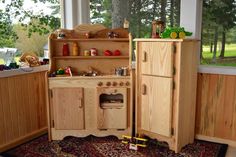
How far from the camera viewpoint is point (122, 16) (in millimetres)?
3492

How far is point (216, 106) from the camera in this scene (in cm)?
→ 301

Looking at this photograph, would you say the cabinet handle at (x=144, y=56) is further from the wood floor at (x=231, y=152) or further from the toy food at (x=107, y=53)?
the wood floor at (x=231, y=152)

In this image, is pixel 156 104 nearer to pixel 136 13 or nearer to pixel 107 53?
pixel 107 53

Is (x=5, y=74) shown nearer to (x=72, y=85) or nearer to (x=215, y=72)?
(x=72, y=85)

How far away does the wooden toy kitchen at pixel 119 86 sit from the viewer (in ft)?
8.86

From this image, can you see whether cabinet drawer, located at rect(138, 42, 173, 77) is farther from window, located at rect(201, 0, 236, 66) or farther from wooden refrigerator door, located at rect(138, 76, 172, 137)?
window, located at rect(201, 0, 236, 66)

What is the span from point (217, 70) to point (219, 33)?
414 mm

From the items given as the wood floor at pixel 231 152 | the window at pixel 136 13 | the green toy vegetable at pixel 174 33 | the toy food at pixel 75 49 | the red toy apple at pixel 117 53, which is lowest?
the wood floor at pixel 231 152

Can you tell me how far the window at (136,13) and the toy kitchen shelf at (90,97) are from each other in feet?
1.06

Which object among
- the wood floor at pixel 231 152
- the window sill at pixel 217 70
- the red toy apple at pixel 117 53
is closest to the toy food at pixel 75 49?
the red toy apple at pixel 117 53

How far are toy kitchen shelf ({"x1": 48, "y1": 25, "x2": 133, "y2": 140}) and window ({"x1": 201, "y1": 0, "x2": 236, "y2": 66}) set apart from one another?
2.87 ft

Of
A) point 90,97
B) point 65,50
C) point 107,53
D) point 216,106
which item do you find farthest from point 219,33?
point 65,50

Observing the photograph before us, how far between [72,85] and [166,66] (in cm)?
103

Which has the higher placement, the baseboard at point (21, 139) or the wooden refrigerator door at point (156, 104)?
the wooden refrigerator door at point (156, 104)
